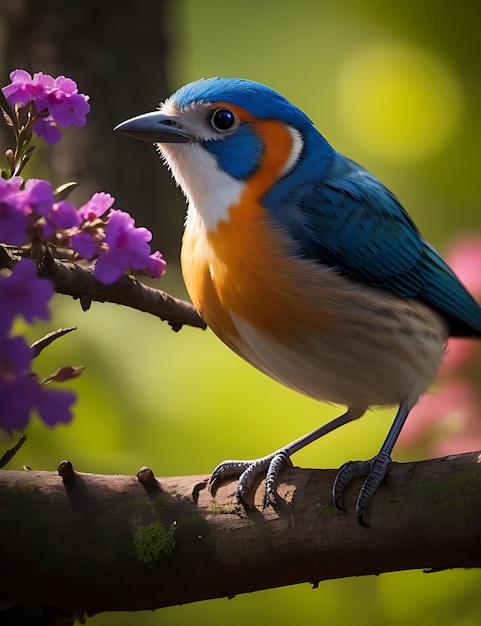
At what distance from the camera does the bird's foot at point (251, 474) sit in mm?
1314

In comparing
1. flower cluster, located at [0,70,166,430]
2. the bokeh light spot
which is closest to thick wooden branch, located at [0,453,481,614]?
flower cluster, located at [0,70,166,430]

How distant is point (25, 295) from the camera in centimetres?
82

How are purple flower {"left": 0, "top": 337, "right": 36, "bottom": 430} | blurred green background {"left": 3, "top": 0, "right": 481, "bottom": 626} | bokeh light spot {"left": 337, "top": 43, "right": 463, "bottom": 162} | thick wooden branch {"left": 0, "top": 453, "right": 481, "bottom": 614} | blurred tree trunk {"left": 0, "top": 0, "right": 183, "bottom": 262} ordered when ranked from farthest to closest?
1. bokeh light spot {"left": 337, "top": 43, "right": 463, "bottom": 162}
2. blurred tree trunk {"left": 0, "top": 0, "right": 183, "bottom": 262}
3. blurred green background {"left": 3, "top": 0, "right": 481, "bottom": 626}
4. thick wooden branch {"left": 0, "top": 453, "right": 481, "bottom": 614}
5. purple flower {"left": 0, "top": 337, "right": 36, "bottom": 430}

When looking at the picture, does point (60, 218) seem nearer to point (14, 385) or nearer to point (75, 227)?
point (75, 227)

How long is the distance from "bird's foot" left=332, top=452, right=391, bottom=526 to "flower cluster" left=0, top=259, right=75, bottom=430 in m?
0.53

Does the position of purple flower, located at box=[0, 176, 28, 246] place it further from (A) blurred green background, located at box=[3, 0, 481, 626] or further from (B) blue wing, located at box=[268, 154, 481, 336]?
(A) blurred green background, located at box=[3, 0, 481, 626]

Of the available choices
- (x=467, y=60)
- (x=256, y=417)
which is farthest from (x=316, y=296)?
(x=467, y=60)

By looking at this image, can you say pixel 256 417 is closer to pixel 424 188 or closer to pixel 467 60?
pixel 424 188

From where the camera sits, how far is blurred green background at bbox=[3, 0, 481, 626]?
2045mm

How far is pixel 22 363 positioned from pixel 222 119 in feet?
2.71

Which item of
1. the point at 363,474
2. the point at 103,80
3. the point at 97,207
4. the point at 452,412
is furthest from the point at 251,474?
the point at 103,80

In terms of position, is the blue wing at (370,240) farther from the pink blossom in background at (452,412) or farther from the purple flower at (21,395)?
the purple flower at (21,395)

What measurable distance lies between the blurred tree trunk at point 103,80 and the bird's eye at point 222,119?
1266 mm

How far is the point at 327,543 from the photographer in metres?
1.22
